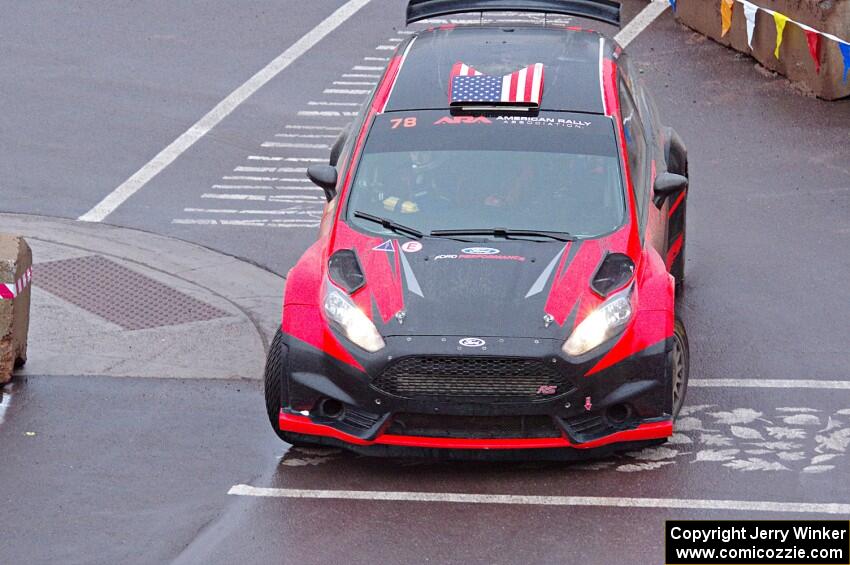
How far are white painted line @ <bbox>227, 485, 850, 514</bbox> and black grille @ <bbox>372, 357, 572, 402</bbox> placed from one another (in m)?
0.54

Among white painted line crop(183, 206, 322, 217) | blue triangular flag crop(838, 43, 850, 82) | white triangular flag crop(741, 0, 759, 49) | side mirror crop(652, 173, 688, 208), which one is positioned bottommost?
white painted line crop(183, 206, 322, 217)

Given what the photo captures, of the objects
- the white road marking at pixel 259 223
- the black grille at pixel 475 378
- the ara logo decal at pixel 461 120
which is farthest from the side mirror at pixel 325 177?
the white road marking at pixel 259 223

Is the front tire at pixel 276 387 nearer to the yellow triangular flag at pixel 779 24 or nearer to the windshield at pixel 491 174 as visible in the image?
the windshield at pixel 491 174

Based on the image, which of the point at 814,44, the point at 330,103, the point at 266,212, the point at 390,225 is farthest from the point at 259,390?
the point at 814,44

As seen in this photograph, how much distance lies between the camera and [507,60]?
35.0ft

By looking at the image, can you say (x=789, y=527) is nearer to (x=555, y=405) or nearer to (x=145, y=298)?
(x=555, y=405)

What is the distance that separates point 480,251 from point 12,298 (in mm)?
3034

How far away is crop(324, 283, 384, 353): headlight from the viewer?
27.9 ft

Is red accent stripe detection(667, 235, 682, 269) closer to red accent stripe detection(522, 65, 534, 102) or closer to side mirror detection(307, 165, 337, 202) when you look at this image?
red accent stripe detection(522, 65, 534, 102)

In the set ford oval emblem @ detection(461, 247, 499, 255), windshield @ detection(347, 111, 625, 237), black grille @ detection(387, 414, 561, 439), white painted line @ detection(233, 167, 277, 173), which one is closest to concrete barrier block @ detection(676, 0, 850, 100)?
white painted line @ detection(233, 167, 277, 173)

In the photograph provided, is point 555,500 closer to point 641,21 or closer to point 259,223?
point 259,223

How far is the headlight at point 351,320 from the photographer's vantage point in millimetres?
8492

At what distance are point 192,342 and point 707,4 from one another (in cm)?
1027

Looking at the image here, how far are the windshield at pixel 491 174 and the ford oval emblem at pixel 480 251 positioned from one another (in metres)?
0.29
